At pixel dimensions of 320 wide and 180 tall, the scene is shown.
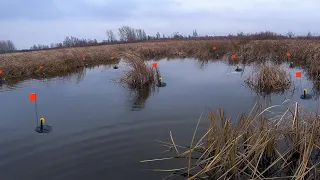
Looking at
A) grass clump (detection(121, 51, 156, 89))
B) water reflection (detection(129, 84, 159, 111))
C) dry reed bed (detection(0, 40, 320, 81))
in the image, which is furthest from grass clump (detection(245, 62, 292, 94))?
grass clump (detection(121, 51, 156, 89))

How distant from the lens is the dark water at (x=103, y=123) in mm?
4143

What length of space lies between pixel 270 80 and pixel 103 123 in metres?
5.78

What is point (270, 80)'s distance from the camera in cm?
859

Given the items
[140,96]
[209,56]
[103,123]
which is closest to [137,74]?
[140,96]

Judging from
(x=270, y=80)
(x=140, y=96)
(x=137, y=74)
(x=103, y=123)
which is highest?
(x=137, y=74)

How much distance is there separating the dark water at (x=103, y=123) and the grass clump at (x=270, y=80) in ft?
1.56

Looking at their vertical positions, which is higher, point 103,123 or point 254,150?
point 254,150

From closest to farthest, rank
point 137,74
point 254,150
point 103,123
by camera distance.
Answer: point 254,150 < point 103,123 < point 137,74

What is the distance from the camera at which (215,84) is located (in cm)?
995

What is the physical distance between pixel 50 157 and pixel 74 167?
0.64 m

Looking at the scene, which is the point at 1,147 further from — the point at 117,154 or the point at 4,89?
the point at 4,89

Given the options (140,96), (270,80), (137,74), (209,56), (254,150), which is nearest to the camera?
(254,150)

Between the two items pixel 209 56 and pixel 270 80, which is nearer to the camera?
pixel 270 80

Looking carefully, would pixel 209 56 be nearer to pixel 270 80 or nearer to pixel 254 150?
pixel 270 80
